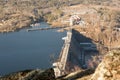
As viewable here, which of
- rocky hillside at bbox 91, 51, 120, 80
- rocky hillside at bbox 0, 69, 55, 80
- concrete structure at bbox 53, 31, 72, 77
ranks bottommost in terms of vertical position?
concrete structure at bbox 53, 31, 72, 77

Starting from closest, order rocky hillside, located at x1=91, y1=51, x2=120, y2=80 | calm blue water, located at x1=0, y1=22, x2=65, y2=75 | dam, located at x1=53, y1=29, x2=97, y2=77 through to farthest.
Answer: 1. rocky hillside, located at x1=91, y1=51, x2=120, y2=80
2. dam, located at x1=53, y1=29, x2=97, y2=77
3. calm blue water, located at x1=0, y1=22, x2=65, y2=75

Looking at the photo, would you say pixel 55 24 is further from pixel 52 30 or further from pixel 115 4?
pixel 115 4

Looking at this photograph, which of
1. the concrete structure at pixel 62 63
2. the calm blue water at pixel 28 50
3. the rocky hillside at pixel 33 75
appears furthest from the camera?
the calm blue water at pixel 28 50

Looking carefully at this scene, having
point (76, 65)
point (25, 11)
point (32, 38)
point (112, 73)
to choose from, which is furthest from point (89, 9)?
point (112, 73)

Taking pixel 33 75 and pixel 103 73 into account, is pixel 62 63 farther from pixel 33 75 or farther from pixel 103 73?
pixel 103 73

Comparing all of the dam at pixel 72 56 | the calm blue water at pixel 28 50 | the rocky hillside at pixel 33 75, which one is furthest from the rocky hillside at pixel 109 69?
the calm blue water at pixel 28 50

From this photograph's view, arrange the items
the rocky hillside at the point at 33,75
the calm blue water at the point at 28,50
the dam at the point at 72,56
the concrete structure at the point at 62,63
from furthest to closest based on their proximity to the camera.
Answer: the calm blue water at the point at 28,50 < the dam at the point at 72,56 < the concrete structure at the point at 62,63 < the rocky hillside at the point at 33,75

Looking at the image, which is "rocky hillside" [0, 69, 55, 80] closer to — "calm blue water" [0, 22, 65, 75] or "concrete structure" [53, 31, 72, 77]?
"concrete structure" [53, 31, 72, 77]

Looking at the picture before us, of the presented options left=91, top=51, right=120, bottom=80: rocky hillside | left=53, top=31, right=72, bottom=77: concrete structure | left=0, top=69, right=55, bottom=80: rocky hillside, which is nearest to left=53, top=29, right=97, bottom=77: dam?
left=53, top=31, right=72, bottom=77: concrete structure

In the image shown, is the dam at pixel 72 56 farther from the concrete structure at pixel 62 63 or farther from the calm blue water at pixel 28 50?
the calm blue water at pixel 28 50

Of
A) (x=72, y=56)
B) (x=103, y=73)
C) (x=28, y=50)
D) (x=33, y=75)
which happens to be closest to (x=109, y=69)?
(x=103, y=73)
